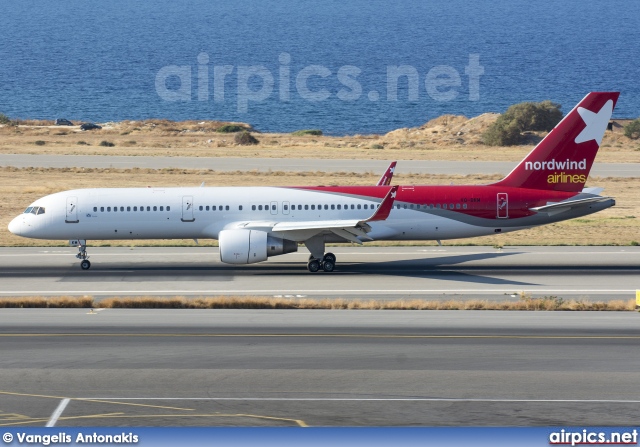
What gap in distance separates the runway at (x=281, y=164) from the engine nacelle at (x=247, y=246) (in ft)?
130

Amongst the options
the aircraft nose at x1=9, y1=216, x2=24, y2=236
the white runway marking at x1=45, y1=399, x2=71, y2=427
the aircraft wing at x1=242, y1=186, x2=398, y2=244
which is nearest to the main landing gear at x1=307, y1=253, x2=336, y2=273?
the aircraft wing at x1=242, y1=186, x2=398, y2=244

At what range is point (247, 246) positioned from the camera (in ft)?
124

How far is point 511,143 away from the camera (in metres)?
104

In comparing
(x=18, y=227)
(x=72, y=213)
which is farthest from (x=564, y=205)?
(x=18, y=227)

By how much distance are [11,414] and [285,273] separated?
2152 centimetres

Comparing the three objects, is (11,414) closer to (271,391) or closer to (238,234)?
(271,391)

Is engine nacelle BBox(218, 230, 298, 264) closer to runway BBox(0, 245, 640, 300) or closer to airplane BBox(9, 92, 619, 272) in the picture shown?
runway BBox(0, 245, 640, 300)

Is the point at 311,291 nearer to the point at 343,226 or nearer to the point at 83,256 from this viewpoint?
the point at 343,226

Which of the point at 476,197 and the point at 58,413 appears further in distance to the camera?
the point at 476,197

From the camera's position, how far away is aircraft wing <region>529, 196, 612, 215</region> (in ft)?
129

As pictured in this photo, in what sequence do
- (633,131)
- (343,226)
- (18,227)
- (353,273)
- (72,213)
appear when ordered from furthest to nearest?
1. (633,131)
2. (18,227)
3. (72,213)
4. (353,273)
5. (343,226)

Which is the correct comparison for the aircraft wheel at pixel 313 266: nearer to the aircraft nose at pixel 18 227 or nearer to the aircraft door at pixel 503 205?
the aircraft door at pixel 503 205

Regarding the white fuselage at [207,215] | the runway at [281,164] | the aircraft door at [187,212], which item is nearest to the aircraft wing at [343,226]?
the white fuselage at [207,215]

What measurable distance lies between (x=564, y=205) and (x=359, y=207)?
840cm
